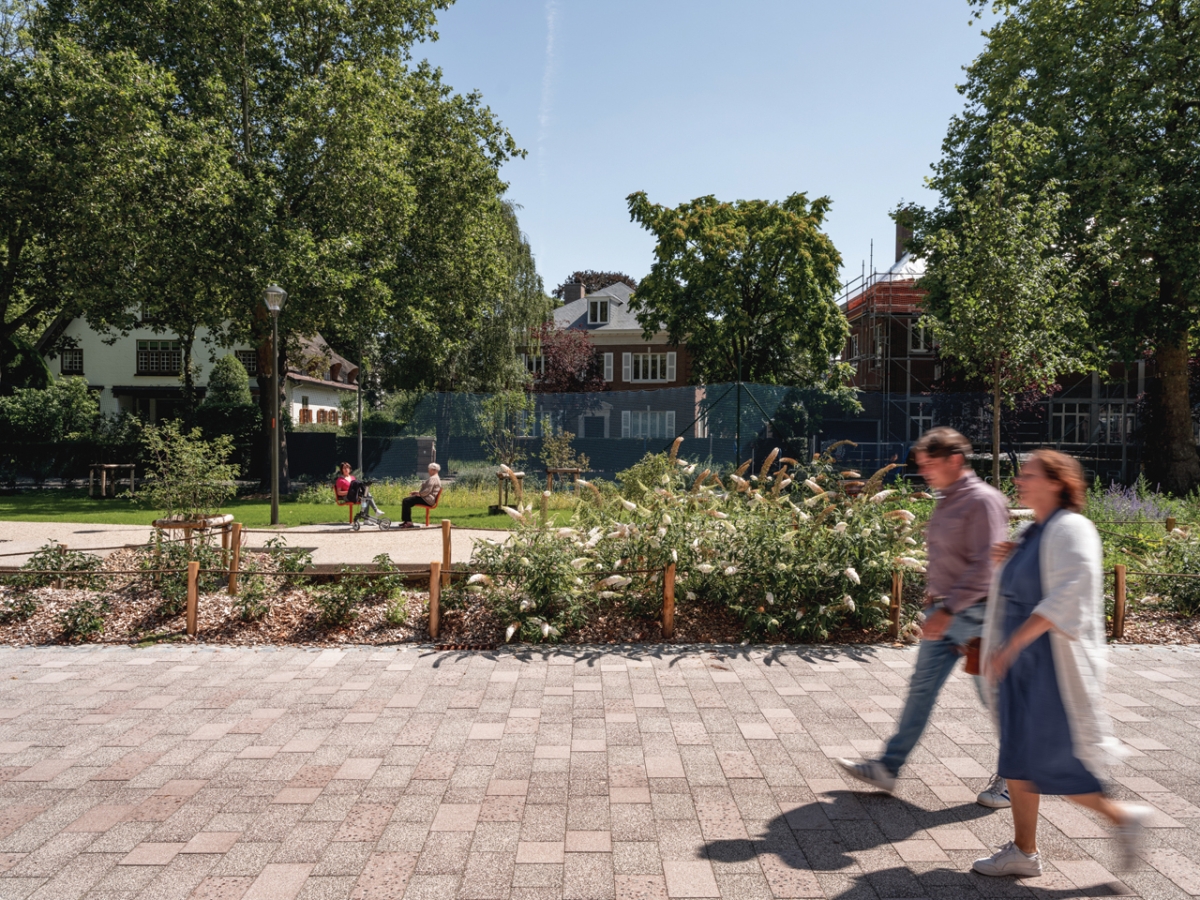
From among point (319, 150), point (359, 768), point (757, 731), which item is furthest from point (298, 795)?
point (319, 150)

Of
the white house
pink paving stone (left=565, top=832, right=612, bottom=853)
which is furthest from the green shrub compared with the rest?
the white house

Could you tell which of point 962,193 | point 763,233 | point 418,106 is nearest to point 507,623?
point 962,193

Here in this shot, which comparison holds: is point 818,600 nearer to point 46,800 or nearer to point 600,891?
point 600,891

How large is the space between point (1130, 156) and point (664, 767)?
22.1 metres

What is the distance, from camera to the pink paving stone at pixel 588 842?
3539 mm

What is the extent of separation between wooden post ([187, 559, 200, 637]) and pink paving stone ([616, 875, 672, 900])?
5176mm

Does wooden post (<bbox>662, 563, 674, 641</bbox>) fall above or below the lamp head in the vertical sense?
below

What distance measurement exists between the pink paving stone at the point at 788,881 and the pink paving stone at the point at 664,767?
3.04 ft

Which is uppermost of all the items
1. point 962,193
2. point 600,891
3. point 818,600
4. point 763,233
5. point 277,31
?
point 277,31

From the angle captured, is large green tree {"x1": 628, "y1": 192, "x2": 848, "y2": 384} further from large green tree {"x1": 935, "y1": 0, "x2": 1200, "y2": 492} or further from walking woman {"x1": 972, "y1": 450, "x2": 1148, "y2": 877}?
walking woman {"x1": 972, "y1": 450, "x2": 1148, "y2": 877}

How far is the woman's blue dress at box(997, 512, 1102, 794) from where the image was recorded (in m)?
3.07

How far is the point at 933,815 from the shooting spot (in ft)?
12.7

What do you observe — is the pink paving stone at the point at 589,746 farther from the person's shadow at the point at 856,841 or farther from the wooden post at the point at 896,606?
the wooden post at the point at 896,606

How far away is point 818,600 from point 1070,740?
4054 mm
